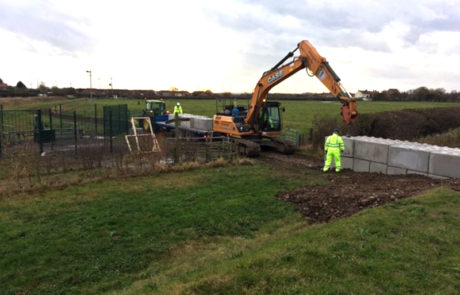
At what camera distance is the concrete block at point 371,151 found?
1278cm

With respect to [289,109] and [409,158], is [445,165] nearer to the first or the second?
[409,158]

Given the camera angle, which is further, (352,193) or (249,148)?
(249,148)

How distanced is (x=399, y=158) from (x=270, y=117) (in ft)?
24.1

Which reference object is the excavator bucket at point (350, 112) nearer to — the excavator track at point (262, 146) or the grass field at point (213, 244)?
the grass field at point (213, 244)

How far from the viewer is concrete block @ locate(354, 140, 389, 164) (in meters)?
12.8

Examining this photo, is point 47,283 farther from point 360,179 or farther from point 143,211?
point 360,179

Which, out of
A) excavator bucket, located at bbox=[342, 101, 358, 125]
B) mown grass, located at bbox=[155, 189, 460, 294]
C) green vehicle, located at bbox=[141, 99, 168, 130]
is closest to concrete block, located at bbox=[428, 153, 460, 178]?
excavator bucket, located at bbox=[342, 101, 358, 125]

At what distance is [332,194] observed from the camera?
33.2 ft

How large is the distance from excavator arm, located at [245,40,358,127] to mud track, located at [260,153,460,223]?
7.98 ft

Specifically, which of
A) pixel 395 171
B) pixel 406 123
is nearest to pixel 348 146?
pixel 395 171

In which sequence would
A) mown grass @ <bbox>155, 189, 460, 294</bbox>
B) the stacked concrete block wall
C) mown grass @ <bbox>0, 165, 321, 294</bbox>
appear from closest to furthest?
mown grass @ <bbox>155, 189, 460, 294</bbox> < mown grass @ <bbox>0, 165, 321, 294</bbox> < the stacked concrete block wall

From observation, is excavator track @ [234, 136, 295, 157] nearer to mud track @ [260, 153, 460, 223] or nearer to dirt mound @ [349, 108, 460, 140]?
dirt mound @ [349, 108, 460, 140]

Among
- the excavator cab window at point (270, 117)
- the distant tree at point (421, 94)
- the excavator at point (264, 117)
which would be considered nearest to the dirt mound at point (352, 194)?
the excavator at point (264, 117)

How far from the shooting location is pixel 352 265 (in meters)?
5.15
